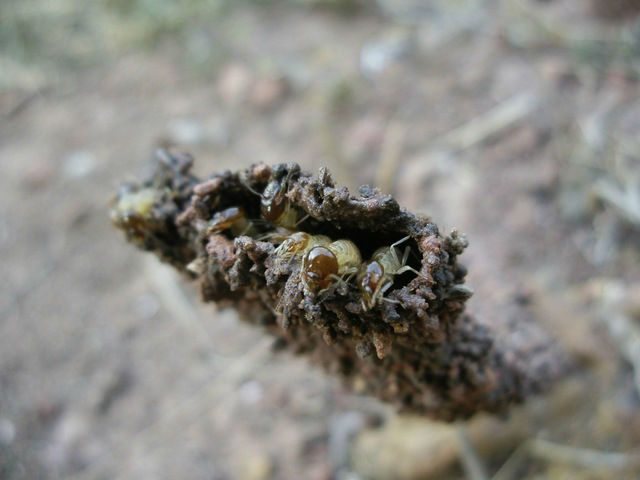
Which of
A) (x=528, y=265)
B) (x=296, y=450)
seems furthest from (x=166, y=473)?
(x=528, y=265)

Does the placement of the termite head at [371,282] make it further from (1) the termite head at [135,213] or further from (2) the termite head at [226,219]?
(1) the termite head at [135,213]

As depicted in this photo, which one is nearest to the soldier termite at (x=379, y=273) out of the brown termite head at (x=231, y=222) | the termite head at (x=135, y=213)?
the brown termite head at (x=231, y=222)

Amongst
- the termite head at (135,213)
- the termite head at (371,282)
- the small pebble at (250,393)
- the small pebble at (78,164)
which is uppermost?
the small pebble at (78,164)

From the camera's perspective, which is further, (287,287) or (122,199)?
(122,199)

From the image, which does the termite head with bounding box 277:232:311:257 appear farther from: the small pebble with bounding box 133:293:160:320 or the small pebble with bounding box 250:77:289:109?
the small pebble with bounding box 250:77:289:109

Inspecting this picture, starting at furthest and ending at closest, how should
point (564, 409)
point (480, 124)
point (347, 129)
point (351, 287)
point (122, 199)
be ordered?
point (347, 129) → point (480, 124) → point (564, 409) → point (122, 199) → point (351, 287)

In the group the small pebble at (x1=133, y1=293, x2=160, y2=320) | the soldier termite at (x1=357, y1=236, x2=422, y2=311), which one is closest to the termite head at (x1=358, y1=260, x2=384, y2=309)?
the soldier termite at (x1=357, y1=236, x2=422, y2=311)

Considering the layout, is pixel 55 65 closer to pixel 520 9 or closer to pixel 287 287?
pixel 520 9
